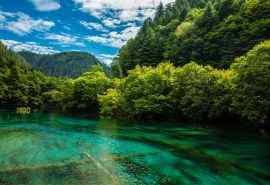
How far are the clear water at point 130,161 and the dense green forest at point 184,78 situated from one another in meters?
8.56

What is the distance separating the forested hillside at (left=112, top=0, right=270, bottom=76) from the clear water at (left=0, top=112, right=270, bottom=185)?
36.9 m

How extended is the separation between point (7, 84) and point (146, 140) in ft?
227

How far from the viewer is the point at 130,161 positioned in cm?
1919

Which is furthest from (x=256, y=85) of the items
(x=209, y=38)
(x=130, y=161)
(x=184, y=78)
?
(x=209, y=38)

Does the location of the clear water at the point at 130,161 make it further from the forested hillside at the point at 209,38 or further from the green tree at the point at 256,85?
the forested hillside at the point at 209,38

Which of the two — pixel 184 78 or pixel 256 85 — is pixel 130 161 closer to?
pixel 256 85

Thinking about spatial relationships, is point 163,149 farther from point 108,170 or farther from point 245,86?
point 245,86

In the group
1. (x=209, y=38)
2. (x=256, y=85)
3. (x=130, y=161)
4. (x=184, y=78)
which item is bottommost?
(x=130, y=161)

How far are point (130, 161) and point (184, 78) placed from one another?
30398 mm

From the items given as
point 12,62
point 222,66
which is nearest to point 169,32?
point 222,66

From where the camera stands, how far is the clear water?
586 inches

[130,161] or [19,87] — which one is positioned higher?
[19,87]

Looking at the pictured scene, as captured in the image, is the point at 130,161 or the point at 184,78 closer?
the point at 130,161

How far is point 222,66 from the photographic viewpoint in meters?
62.6
